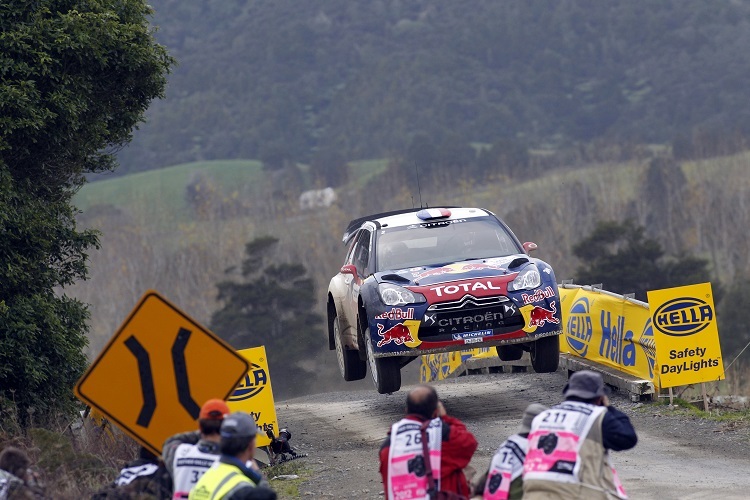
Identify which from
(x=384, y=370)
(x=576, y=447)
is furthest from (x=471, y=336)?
(x=576, y=447)

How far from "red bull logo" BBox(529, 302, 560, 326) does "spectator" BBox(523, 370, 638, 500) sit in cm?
606

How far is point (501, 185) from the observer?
115 meters

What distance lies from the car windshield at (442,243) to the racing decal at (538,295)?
1.00 meters

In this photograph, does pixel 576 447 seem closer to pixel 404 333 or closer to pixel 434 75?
pixel 404 333

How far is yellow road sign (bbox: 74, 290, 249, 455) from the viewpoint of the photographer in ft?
24.5

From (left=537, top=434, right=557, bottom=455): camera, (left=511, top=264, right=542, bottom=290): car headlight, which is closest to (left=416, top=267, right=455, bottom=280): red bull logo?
(left=511, top=264, right=542, bottom=290): car headlight

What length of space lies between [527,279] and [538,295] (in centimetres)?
21

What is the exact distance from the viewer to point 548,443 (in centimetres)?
707

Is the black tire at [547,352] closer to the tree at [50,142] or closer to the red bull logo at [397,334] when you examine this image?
the red bull logo at [397,334]

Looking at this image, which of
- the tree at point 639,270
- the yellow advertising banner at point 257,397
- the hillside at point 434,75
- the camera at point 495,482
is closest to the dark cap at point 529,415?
the camera at point 495,482

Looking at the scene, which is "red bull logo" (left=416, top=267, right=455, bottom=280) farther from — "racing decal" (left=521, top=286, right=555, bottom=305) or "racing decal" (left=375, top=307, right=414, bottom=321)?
"racing decal" (left=521, top=286, right=555, bottom=305)

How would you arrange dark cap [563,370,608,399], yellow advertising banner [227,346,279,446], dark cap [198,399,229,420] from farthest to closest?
yellow advertising banner [227,346,279,446] → dark cap [563,370,608,399] → dark cap [198,399,229,420]

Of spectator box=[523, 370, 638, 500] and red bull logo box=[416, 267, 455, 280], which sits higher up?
red bull logo box=[416, 267, 455, 280]

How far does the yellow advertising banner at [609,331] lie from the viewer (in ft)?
51.2
